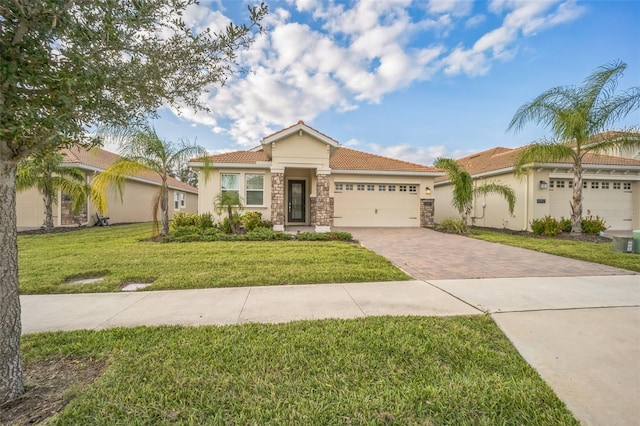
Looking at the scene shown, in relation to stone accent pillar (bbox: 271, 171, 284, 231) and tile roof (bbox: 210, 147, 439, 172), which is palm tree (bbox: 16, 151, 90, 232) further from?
stone accent pillar (bbox: 271, 171, 284, 231)

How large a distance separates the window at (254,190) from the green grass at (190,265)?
17.1 ft

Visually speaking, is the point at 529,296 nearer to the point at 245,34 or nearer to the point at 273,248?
the point at 245,34

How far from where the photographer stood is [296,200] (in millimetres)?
15945

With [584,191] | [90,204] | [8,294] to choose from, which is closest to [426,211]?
[584,191]

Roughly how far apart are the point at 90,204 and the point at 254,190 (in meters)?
9.17

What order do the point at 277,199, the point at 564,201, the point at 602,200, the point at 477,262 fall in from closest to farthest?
the point at 477,262
the point at 277,199
the point at 564,201
the point at 602,200

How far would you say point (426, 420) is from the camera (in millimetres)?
1983

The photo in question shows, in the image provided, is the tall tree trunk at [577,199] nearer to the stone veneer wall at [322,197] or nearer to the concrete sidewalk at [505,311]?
the concrete sidewalk at [505,311]

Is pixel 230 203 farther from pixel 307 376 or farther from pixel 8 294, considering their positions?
pixel 307 376

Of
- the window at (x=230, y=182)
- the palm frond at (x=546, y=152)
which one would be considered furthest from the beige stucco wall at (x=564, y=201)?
the window at (x=230, y=182)

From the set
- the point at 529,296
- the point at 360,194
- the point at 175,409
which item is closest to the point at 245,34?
the point at 175,409

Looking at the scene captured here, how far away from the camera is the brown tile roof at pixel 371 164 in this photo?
15875mm

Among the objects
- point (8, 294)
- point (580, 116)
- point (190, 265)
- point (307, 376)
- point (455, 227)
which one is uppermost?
point (580, 116)

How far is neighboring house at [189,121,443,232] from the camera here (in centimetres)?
1400
